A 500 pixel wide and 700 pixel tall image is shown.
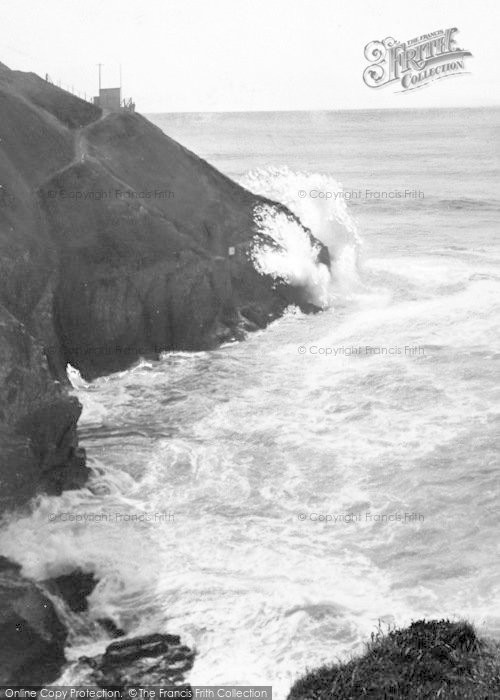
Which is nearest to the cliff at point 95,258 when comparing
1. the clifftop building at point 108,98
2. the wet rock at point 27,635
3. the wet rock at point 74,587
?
the wet rock at point 74,587

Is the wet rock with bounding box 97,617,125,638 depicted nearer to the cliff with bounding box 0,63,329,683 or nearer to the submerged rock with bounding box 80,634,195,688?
the submerged rock with bounding box 80,634,195,688

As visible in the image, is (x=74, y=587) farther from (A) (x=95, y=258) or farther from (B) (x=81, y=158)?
(B) (x=81, y=158)

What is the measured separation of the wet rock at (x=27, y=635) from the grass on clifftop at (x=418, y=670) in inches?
116

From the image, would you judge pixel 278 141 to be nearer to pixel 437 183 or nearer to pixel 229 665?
pixel 437 183

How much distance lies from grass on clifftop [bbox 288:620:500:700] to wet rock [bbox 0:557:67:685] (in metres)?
2.95

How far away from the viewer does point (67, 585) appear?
12852mm

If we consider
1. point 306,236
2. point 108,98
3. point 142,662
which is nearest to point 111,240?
point 306,236

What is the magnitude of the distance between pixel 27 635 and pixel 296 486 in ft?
17.9

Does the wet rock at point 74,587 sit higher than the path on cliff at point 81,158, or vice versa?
the path on cliff at point 81,158

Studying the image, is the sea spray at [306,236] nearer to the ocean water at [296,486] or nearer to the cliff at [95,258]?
the ocean water at [296,486]

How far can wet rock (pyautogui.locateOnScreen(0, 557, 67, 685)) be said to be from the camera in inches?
433

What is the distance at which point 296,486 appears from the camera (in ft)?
51.5

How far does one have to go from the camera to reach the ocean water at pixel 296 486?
1214 centimetres

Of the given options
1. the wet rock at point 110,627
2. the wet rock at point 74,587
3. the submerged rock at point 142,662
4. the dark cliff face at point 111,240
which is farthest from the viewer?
the dark cliff face at point 111,240
